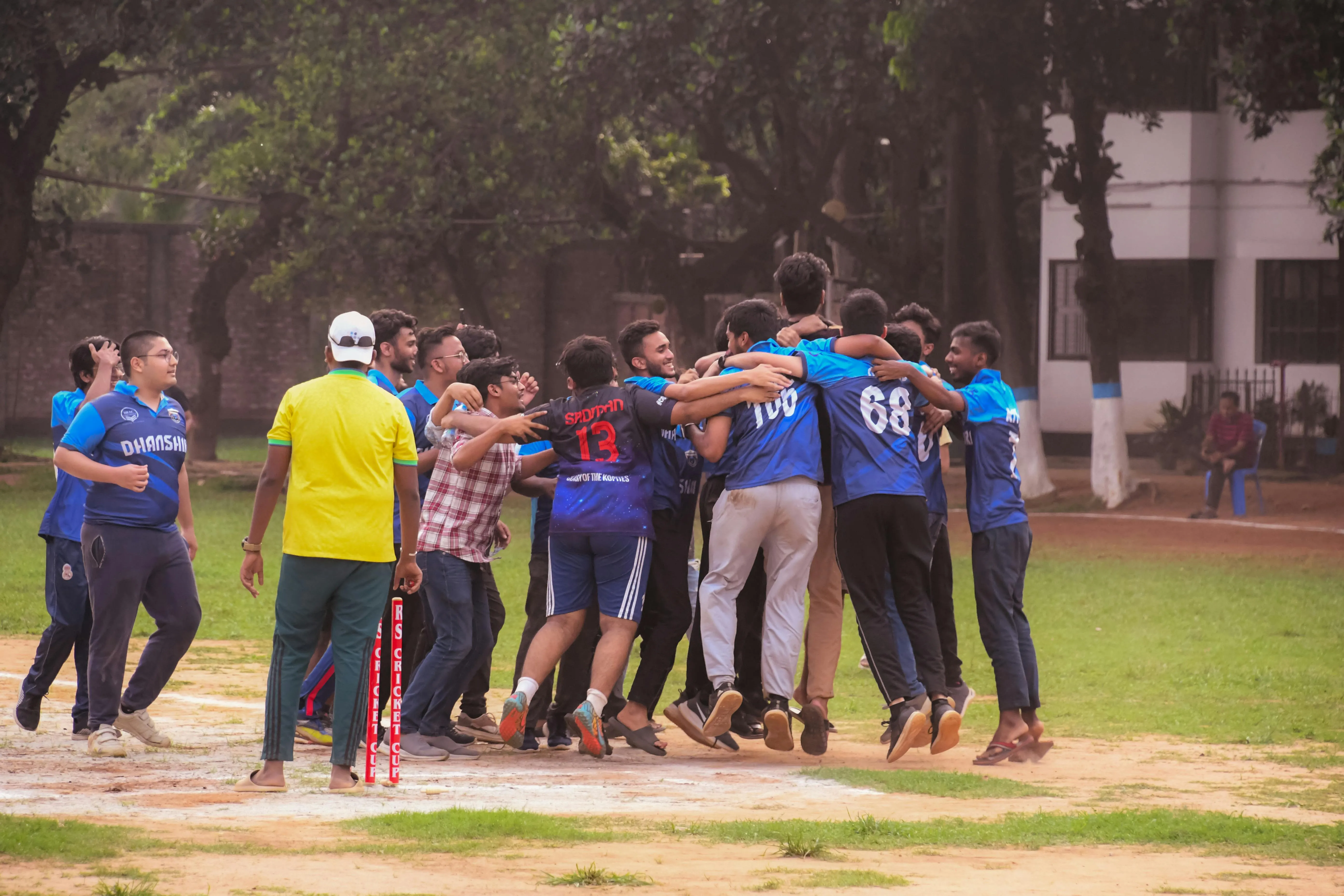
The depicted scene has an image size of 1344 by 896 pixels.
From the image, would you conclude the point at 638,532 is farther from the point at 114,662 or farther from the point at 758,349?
the point at 114,662

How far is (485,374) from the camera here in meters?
8.34

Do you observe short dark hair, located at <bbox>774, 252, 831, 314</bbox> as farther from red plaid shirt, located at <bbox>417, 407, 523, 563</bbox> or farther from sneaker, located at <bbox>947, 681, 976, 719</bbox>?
sneaker, located at <bbox>947, 681, 976, 719</bbox>

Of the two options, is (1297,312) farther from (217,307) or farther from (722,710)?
(722,710)

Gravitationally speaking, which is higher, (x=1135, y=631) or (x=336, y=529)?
(x=336, y=529)

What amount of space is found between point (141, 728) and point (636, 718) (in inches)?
92.8

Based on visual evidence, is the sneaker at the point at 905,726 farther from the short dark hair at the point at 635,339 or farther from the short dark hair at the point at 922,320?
the short dark hair at the point at 922,320

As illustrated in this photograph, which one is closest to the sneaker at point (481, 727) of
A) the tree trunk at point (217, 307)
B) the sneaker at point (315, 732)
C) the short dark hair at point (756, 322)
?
the sneaker at point (315, 732)

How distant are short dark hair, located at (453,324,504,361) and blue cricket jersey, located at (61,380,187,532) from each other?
1547 mm

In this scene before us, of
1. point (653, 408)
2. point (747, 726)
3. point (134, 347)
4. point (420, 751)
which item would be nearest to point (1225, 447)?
point (747, 726)

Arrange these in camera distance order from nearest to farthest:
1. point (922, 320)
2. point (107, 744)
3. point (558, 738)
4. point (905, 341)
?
point (107, 744) → point (558, 738) → point (905, 341) → point (922, 320)

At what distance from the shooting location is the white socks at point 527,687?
7.81m

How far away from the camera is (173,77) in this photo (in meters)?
33.7

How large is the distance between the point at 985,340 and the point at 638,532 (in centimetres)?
209

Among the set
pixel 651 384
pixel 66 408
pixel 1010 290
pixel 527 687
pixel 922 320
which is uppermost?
pixel 1010 290
